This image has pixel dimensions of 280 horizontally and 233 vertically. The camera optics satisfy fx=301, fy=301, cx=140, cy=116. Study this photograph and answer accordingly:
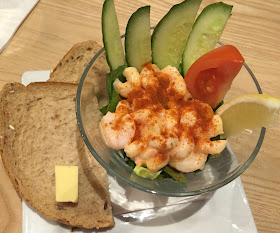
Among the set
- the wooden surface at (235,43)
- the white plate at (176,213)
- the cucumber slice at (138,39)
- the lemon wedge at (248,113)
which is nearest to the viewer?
the lemon wedge at (248,113)

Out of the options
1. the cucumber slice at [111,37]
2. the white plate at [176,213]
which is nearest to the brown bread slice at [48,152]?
the white plate at [176,213]

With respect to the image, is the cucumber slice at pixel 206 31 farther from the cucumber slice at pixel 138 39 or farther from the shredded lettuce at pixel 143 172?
the shredded lettuce at pixel 143 172

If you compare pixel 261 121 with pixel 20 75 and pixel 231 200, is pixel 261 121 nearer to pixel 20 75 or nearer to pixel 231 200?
pixel 231 200

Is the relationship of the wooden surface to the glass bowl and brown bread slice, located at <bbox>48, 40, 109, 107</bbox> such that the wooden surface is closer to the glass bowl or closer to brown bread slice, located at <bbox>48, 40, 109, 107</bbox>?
brown bread slice, located at <bbox>48, 40, 109, 107</bbox>

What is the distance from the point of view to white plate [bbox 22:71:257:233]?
131 cm

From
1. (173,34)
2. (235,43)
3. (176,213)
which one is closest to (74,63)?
(173,34)

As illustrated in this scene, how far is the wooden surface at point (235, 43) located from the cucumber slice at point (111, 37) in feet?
1.98

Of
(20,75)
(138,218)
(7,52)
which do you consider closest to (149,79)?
(138,218)

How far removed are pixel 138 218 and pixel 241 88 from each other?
2.45 ft

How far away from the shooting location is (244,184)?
1.51 metres

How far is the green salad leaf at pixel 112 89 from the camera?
1.27 meters

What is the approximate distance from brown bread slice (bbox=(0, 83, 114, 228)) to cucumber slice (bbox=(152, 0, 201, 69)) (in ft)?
1.25

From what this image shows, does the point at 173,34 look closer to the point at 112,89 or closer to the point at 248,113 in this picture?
the point at 112,89

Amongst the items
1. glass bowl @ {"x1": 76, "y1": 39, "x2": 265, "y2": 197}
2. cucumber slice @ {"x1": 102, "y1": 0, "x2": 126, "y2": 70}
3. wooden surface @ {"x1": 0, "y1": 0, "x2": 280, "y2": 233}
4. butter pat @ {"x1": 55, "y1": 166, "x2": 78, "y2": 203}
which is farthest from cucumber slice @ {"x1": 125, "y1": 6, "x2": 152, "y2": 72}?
wooden surface @ {"x1": 0, "y1": 0, "x2": 280, "y2": 233}
